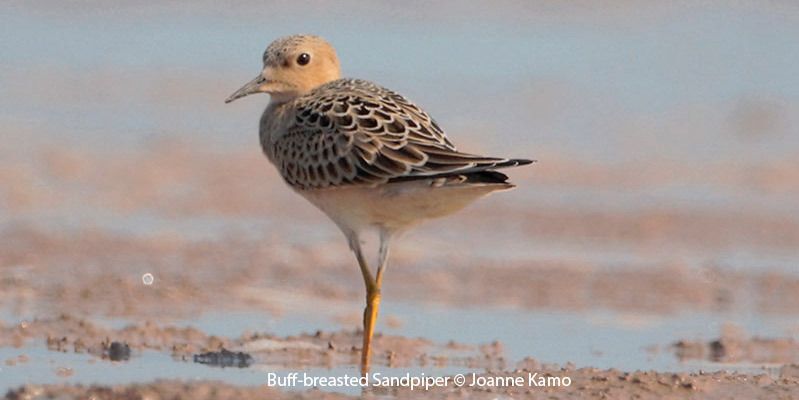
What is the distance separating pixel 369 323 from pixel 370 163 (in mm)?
853

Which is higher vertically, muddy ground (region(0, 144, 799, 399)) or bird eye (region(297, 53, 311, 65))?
bird eye (region(297, 53, 311, 65))

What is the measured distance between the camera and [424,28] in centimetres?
2181

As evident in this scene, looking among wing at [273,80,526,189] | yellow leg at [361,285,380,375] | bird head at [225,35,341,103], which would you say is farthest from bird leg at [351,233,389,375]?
bird head at [225,35,341,103]

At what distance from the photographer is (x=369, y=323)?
8492 mm

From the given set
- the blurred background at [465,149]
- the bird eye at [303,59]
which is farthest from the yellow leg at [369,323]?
the bird eye at [303,59]

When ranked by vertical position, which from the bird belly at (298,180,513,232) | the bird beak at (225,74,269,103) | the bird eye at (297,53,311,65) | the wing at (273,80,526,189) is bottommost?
the bird belly at (298,180,513,232)

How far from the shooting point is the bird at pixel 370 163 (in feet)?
26.4

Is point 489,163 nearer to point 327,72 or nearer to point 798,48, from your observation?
point 327,72

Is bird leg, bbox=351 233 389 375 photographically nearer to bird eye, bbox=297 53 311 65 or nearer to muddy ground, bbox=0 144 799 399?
muddy ground, bbox=0 144 799 399

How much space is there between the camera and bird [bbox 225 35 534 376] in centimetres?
805

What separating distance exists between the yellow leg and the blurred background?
0.65 metres

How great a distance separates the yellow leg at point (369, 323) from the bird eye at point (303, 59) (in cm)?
146

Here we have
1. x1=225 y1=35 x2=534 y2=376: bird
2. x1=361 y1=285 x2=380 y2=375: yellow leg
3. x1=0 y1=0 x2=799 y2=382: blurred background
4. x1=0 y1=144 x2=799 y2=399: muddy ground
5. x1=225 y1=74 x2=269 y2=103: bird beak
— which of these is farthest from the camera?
x1=0 y1=0 x2=799 y2=382: blurred background

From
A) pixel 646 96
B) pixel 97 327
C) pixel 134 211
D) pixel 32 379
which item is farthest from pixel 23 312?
pixel 646 96
